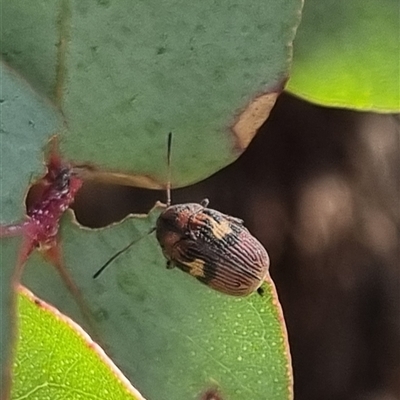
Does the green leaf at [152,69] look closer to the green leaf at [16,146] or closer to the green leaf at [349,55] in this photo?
the green leaf at [16,146]

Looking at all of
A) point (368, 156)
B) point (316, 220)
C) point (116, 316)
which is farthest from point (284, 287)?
point (116, 316)

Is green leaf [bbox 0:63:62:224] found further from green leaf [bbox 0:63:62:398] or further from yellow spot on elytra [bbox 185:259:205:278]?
yellow spot on elytra [bbox 185:259:205:278]

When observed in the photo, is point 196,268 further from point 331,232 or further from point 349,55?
point 331,232

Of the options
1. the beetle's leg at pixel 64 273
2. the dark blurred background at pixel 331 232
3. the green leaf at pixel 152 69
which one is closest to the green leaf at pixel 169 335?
the beetle's leg at pixel 64 273

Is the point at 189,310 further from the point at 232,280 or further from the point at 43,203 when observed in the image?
the point at 43,203

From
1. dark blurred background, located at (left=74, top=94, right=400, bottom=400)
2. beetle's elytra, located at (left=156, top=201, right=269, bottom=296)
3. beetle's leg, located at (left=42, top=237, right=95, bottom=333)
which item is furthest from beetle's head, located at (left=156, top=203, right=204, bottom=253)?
dark blurred background, located at (left=74, top=94, right=400, bottom=400)

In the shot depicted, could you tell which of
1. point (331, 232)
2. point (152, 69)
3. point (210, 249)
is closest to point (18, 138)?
point (152, 69)
